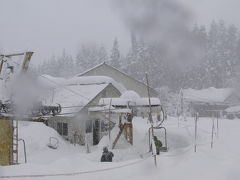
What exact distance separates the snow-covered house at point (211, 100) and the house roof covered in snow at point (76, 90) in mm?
21785

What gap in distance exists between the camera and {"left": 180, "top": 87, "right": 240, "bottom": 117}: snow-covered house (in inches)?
2016

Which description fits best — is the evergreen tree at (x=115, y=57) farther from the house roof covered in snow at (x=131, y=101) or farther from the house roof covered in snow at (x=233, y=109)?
the house roof covered in snow at (x=131, y=101)

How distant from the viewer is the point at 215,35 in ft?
124

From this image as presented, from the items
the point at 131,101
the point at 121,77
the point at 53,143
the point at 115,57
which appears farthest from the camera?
the point at 115,57

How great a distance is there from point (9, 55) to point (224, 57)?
2871 centimetres

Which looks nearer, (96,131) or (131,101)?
Result: (131,101)

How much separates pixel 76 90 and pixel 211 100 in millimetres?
26996

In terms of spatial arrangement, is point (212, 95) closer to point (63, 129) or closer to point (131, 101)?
point (63, 129)

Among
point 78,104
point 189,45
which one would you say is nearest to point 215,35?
point 78,104

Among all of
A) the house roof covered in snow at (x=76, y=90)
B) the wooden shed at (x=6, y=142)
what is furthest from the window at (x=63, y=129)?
the wooden shed at (x=6, y=142)

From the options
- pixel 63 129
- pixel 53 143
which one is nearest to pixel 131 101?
pixel 53 143

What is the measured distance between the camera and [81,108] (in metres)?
26.7

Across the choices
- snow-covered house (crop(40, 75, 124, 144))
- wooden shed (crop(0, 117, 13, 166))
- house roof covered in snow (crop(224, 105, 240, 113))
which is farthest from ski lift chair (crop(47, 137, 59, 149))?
house roof covered in snow (crop(224, 105, 240, 113))

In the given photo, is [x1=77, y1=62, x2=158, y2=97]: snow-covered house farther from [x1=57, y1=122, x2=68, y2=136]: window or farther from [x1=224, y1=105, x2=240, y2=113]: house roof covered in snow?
[x1=224, y1=105, x2=240, y2=113]: house roof covered in snow
